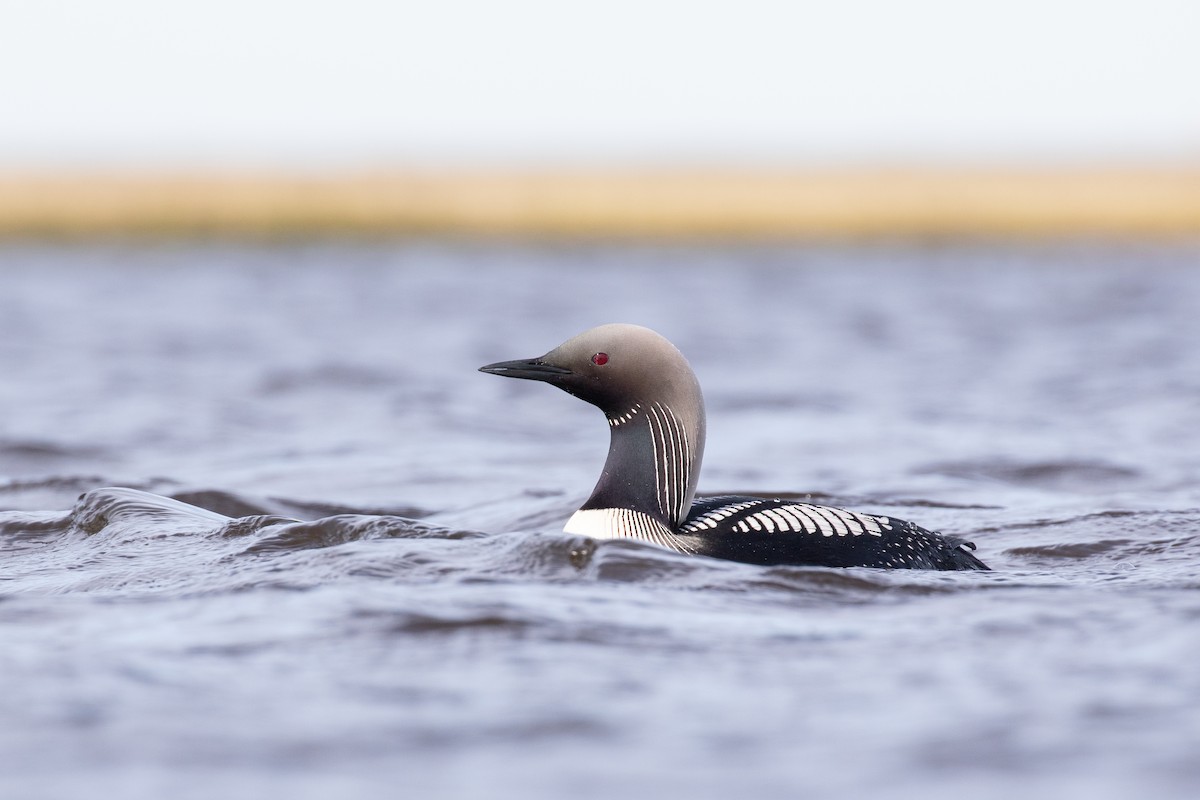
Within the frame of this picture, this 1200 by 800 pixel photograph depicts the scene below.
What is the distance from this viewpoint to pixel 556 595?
408cm

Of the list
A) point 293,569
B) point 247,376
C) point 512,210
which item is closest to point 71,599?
point 293,569

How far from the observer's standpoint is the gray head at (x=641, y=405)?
182 inches

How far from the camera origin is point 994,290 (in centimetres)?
1906

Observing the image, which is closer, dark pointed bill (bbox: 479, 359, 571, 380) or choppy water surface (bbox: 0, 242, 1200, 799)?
choppy water surface (bbox: 0, 242, 1200, 799)

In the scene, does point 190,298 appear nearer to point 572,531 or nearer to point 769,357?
point 769,357

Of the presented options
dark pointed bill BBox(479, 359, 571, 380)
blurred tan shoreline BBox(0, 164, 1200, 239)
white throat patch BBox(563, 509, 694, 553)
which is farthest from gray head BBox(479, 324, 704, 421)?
Result: blurred tan shoreline BBox(0, 164, 1200, 239)

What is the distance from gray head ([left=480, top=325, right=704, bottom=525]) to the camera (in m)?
4.62

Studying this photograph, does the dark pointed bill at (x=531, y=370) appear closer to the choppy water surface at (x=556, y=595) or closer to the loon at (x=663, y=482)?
the loon at (x=663, y=482)

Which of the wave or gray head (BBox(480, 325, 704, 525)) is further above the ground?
gray head (BBox(480, 325, 704, 525))

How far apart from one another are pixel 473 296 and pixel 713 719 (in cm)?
1577

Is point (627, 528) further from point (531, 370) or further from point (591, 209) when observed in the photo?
point (591, 209)

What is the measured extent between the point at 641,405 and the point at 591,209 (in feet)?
75.9

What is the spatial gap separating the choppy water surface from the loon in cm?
16

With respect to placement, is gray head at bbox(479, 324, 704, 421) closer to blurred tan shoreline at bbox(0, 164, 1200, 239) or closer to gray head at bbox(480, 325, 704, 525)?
gray head at bbox(480, 325, 704, 525)
